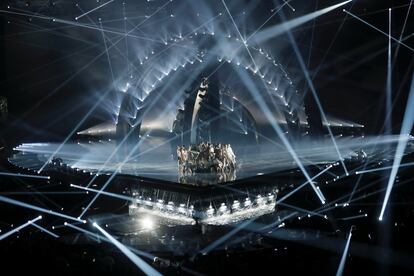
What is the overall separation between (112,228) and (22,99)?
10778 mm

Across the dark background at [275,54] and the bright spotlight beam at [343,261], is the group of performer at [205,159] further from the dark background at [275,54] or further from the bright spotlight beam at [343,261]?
the dark background at [275,54]

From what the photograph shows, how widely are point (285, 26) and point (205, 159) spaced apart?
8078 millimetres

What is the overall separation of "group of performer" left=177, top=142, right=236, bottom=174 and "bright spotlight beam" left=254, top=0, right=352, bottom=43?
7104 mm

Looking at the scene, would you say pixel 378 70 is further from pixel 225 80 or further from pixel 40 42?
pixel 40 42

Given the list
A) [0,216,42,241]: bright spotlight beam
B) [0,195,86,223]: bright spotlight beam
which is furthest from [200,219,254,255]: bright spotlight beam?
[0,216,42,241]: bright spotlight beam

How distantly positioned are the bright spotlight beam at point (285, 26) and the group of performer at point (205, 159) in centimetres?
710

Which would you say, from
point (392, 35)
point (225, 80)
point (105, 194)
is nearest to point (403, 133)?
point (392, 35)

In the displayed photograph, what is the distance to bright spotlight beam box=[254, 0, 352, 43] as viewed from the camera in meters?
17.0

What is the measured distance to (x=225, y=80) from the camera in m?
18.9

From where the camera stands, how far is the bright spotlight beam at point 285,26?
16969mm

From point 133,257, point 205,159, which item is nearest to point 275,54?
point 205,159

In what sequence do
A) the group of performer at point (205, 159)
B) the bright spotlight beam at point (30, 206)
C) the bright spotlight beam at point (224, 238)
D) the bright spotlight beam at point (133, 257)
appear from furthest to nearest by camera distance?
the group of performer at point (205, 159)
the bright spotlight beam at point (30, 206)
the bright spotlight beam at point (224, 238)
the bright spotlight beam at point (133, 257)

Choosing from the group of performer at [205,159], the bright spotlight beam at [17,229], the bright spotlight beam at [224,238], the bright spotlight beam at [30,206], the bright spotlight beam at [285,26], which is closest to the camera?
the bright spotlight beam at [224,238]

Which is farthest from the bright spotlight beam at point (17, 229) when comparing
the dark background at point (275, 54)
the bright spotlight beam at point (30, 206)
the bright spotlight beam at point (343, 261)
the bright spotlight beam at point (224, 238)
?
the dark background at point (275, 54)
